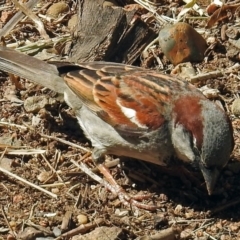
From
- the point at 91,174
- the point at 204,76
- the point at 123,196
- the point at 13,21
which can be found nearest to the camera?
the point at 123,196

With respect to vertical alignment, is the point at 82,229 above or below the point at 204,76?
below

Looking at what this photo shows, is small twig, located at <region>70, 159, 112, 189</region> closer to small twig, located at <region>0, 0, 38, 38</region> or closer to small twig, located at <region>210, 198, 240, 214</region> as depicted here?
small twig, located at <region>210, 198, 240, 214</region>

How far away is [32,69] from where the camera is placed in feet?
20.7

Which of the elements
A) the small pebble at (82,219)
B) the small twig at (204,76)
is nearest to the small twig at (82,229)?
the small pebble at (82,219)

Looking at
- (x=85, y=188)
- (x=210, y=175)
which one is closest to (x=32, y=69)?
(x=85, y=188)

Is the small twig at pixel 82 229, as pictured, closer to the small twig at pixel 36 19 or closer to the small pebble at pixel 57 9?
the small twig at pixel 36 19

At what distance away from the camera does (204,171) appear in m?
5.29

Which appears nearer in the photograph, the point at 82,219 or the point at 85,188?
the point at 82,219

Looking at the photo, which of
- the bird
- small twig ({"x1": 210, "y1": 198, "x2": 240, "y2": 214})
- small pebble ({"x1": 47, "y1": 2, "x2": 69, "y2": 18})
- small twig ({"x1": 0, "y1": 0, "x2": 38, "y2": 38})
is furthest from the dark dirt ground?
small pebble ({"x1": 47, "y1": 2, "x2": 69, "y2": 18})

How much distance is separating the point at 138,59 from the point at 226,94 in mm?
903

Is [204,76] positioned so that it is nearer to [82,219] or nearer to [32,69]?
[32,69]

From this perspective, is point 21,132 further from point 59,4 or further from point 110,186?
point 59,4

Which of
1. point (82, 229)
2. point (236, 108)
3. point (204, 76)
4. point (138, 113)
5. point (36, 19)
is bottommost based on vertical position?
point (82, 229)

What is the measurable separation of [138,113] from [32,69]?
3.93 feet
